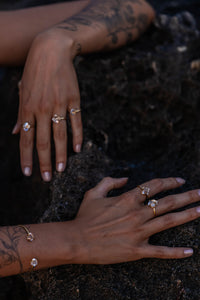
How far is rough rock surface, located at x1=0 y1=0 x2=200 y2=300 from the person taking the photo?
1451mm

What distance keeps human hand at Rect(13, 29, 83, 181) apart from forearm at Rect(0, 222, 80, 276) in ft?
1.12

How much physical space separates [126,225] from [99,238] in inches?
4.2

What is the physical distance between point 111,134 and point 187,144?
0.40 metres

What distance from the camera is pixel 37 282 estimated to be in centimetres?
127

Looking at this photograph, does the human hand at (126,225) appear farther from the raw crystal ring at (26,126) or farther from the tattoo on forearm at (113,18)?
the tattoo on forearm at (113,18)

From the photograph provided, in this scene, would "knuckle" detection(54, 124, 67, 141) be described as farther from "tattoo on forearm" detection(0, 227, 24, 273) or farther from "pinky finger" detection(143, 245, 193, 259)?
"pinky finger" detection(143, 245, 193, 259)

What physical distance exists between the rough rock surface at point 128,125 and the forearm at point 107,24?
7 cm

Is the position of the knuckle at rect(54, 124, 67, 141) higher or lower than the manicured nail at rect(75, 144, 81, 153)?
higher

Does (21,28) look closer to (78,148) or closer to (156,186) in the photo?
(78,148)

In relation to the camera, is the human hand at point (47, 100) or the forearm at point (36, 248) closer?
the forearm at point (36, 248)

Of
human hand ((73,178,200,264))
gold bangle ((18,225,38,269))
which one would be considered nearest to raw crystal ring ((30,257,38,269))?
gold bangle ((18,225,38,269))

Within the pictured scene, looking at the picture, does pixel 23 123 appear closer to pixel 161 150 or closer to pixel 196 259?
pixel 161 150

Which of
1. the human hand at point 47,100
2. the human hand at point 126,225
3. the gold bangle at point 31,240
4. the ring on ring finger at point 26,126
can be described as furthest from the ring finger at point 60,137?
the gold bangle at point 31,240

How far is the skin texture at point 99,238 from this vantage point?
113cm
